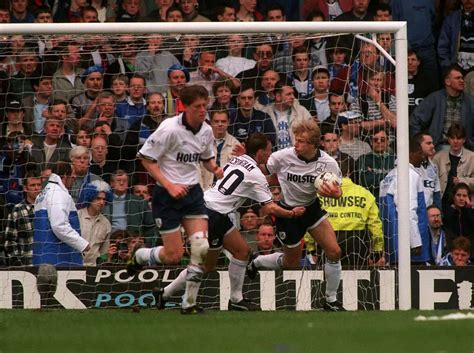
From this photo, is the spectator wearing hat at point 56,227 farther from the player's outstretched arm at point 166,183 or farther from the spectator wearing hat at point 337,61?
the spectator wearing hat at point 337,61

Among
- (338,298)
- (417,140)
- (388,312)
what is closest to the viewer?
(388,312)

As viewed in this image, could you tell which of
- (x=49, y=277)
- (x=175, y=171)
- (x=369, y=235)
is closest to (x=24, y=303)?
(x=49, y=277)

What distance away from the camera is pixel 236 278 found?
527 inches

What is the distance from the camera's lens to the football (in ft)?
42.3

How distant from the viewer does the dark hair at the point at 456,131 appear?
1623 centimetres

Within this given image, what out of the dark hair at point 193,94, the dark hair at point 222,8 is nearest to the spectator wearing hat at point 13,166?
the dark hair at point 193,94

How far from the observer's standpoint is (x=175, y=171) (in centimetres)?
1225

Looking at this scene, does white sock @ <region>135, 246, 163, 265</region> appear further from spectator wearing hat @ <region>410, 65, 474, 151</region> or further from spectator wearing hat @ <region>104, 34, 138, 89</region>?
spectator wearing hat @ <region>410, 65, 474, 151</region>

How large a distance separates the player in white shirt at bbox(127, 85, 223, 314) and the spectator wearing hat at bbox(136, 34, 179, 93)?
3.07 meters

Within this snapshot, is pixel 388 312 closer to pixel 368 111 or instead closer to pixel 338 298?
pixel 338 298

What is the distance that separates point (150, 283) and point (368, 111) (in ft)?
9.69

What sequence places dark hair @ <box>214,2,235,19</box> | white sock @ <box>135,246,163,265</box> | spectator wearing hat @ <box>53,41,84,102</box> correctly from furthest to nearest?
dark hair @ <box>214,2,235,19</box>
spectator wearing hat @ <box>53,41,84,102</box>
white sock @ <box>135,246,163,265</box>

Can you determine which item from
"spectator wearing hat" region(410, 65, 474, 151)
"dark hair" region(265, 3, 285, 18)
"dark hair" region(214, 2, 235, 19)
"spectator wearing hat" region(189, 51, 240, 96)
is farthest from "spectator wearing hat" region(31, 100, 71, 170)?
"spectator wearing hat" region(410, 65, 474, 151)

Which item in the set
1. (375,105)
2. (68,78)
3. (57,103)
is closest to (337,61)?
(375,105)
